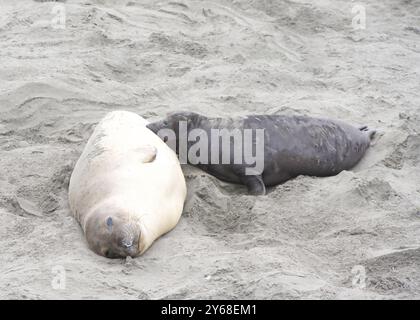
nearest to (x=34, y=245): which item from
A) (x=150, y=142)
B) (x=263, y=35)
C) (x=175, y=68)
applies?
(x=150, y=142)

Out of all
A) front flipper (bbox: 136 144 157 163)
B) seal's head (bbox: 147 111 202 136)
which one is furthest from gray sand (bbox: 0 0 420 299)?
seal's head (bbox: 147 111 202 136)

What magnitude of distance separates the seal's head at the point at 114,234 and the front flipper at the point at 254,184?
1105 millimetres

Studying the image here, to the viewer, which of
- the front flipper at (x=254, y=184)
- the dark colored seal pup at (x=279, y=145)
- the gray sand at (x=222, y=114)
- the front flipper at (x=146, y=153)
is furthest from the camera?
the dark colored seal pup at (x=279, y=145)

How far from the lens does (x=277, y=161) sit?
4.66 meters

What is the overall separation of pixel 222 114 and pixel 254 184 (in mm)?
942

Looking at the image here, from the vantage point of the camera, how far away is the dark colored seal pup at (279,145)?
4652 millimetres

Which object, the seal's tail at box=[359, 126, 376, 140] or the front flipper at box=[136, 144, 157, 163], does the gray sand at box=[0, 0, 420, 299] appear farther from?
the front flipper at box=[136, 144, 157, 163]

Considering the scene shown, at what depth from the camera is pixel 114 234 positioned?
352 cm

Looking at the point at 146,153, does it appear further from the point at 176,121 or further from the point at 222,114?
the point at 222,114

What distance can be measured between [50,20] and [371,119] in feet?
10.1

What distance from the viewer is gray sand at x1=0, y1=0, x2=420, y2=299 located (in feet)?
11.1

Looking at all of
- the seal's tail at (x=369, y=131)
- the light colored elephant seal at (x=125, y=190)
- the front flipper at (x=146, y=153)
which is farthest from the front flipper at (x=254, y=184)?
the seal's tail at (x=369, y=131)

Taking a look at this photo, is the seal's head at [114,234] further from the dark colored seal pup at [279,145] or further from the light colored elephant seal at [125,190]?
the dark colored seal pup at [279,145]

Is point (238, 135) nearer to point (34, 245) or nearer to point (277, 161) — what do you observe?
point (277, 161)
